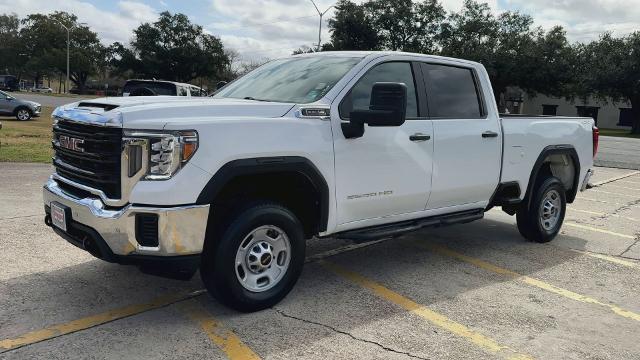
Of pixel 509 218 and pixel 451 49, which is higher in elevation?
pixel 451 49

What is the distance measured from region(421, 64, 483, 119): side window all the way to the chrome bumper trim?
8.36ft

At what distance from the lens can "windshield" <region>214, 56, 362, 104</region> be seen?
4.58 m

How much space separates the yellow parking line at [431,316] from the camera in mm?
3725

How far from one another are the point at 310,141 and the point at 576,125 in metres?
4.28


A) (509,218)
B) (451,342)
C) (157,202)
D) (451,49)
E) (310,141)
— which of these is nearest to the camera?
(157,202)

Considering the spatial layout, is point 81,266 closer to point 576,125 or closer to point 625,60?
point 576,125

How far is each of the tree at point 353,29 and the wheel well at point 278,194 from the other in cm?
6167

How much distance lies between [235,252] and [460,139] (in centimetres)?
260

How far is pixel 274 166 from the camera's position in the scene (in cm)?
397

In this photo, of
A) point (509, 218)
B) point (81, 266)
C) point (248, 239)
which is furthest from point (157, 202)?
point (509, 218)

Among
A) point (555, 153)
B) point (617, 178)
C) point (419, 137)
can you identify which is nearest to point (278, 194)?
point (419, 137)

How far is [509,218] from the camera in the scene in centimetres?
827

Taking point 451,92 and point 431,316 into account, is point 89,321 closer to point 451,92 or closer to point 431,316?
point 431,316

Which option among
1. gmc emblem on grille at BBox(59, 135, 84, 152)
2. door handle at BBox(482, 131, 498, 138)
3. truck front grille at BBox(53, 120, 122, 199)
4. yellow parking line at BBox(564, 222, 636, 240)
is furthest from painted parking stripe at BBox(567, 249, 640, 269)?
gmc emblem on grille at BBox(59, 135, 84, 152)
